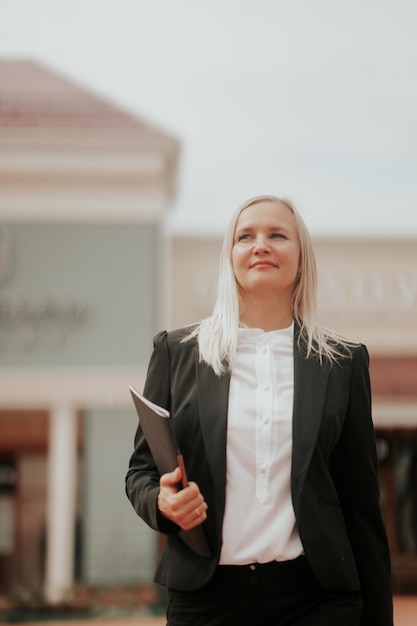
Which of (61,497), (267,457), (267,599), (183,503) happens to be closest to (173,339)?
(267,457)

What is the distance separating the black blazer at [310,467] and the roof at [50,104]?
9.90 metres

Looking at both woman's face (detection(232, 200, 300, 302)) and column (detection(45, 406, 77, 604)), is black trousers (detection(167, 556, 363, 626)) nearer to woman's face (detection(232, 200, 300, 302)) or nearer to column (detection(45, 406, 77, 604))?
woman's face (detection(232, 200, 300, 302))

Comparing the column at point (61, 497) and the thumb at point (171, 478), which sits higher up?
the thumb at point (171, 478)

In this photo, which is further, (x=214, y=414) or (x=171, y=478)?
(x=214, y=414)

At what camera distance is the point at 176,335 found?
7.59ft

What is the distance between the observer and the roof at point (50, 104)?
12.2 metres

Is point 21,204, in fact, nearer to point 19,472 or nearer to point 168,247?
point 168,247

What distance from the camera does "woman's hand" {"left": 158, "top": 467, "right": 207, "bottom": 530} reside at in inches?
75.5

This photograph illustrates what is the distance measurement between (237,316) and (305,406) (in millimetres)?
290

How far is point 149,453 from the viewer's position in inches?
88.0

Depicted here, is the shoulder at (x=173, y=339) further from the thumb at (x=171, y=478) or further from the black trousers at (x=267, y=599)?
the black trousers at (x=267, y=599)

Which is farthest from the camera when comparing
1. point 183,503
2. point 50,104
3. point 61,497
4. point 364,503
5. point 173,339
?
point 50,104

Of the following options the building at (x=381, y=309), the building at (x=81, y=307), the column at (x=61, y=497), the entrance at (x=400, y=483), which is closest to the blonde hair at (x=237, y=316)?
the building at (x=81, y=307)

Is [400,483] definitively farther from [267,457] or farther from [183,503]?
[183,503]
